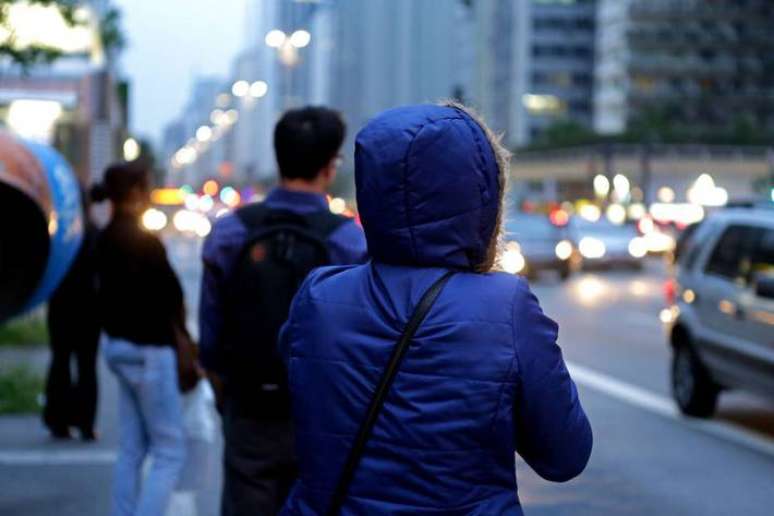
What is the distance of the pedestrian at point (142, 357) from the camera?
6414mm

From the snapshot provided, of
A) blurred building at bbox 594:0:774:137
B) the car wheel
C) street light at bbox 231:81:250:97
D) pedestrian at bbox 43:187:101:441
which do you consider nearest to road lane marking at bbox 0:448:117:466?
pedestrian at bbox 43:187:101:441

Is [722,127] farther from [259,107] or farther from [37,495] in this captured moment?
[37,495]

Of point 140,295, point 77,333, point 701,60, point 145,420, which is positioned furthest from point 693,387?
point 701,60

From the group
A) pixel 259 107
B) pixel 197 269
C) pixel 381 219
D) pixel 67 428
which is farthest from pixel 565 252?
pixel 259 107

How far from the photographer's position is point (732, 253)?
12031mm

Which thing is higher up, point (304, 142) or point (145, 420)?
point (304, 142)

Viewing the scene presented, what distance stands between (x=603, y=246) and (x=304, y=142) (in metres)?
34.8

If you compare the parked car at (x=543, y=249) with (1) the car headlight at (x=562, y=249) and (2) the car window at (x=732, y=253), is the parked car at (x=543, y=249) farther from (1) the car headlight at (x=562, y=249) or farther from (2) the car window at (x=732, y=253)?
(2) the car window at (x=732, y=253)

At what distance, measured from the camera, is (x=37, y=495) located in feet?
28.5

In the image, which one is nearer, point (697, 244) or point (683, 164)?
point (697, 244)

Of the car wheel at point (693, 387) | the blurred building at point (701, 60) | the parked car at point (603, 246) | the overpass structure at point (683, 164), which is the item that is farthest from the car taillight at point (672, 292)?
the blurred building at point (701, 60)

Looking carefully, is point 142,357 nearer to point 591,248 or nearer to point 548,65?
point 591,248

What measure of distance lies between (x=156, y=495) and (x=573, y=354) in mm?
12218

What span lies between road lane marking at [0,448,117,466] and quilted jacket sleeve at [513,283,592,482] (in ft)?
23.1
